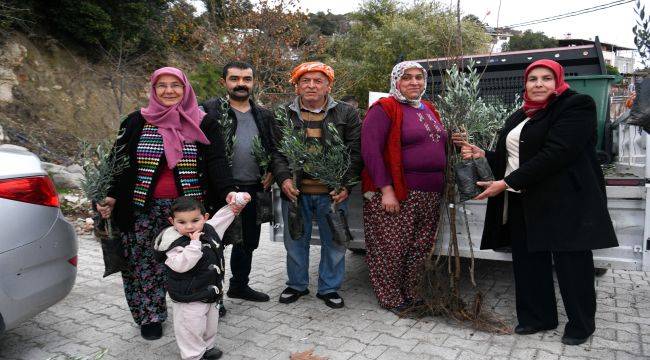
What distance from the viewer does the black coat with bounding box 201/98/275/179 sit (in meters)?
3.77

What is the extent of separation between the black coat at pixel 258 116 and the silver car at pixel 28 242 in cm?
128

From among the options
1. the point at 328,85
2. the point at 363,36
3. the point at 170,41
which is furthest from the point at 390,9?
the point at 328,85

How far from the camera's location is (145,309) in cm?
334

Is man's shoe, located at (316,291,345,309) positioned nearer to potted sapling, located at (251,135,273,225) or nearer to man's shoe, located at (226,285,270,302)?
man's shoe, located at (226,285,270,302)

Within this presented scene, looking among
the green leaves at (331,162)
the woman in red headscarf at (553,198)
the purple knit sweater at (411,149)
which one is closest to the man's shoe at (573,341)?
the woman in red headscarf at (553,198)

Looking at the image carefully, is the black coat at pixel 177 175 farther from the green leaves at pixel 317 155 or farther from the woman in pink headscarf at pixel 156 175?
the green leaves at pixel 317 155

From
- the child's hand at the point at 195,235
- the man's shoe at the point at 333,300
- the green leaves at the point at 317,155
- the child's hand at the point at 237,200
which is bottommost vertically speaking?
the man's shoe at the point at 333,300

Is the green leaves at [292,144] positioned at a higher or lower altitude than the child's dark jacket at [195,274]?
higher

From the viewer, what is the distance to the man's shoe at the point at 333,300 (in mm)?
3959

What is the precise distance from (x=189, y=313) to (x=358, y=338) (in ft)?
3.79

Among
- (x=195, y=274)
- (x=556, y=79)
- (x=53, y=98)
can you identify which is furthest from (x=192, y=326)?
(x=53, y=98)

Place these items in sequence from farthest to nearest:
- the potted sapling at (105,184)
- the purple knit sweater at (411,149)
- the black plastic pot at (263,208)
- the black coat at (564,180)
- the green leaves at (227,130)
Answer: the black plastic pot at (263,208) < the green leaves at (227,130) < the purple knit sweater at (411,149) < the potted sapling at (105,184) < the black coat at (564,180)

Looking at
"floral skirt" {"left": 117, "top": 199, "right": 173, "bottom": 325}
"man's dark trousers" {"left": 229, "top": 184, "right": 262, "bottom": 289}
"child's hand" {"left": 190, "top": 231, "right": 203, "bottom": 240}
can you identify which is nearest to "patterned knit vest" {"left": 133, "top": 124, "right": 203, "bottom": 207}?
"floral skirt" {"left": 117, "top": 199, "right": 173, "bottom": 325}

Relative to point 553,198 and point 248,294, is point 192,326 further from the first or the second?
point 553,198
